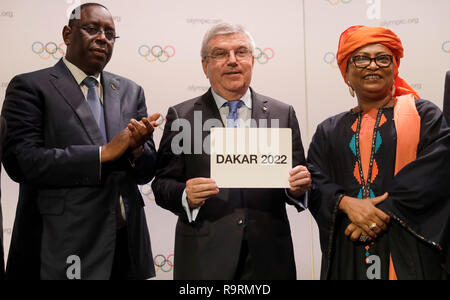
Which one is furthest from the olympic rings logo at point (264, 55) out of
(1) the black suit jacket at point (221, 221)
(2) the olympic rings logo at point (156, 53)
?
(1) the black suit jacket at point (221, 221)

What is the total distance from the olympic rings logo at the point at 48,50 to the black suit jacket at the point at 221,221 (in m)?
1.33

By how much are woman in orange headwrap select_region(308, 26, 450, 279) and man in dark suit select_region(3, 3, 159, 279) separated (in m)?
0.97

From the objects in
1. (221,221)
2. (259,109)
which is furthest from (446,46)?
(221,221)

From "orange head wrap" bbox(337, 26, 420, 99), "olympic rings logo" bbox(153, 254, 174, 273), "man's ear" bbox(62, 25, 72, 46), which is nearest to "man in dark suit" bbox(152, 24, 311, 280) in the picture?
"orange head wrap" bbox(337, 26, 420, 99)

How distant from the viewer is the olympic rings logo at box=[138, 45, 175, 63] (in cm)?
343

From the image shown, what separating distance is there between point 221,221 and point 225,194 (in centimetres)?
14

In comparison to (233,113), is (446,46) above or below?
above

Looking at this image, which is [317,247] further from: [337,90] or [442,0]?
[442,0]

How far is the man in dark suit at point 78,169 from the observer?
90.5 inches

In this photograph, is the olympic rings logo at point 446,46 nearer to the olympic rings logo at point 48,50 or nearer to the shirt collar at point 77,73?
the shirt collar at point 77,73

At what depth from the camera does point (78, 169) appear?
7.52 feet

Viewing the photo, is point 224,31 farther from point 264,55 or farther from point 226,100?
point 264,55
